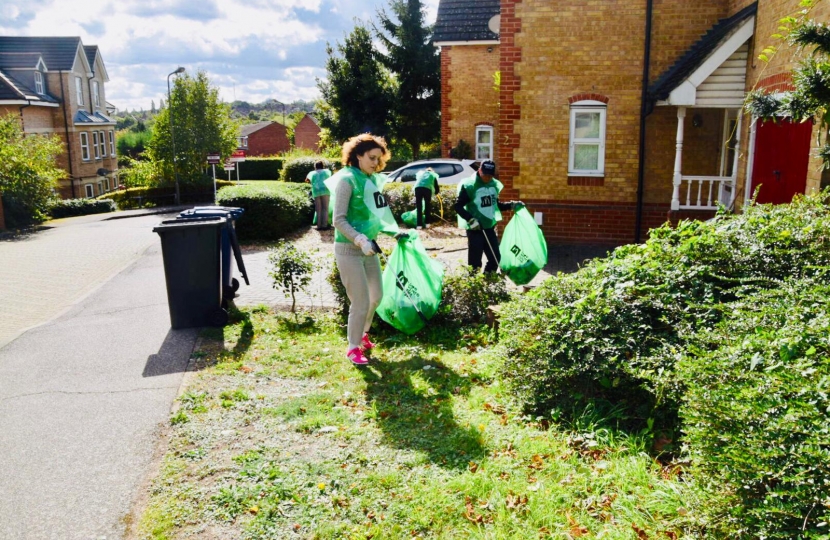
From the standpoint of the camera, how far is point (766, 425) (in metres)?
3.11

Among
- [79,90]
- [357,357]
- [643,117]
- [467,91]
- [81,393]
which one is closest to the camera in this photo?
[81,393]

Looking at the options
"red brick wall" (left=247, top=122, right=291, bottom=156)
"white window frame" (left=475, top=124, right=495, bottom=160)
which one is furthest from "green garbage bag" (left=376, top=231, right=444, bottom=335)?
"red brick wall" (left=247, top=122, right=291, bottom=156)

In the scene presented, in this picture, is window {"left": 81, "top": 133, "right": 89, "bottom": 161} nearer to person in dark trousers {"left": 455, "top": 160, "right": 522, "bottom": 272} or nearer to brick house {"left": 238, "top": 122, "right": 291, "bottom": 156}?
brick house {"left": 238, "top": 122, "right": 291, "bottom": 156}

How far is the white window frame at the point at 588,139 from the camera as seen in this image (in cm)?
1228

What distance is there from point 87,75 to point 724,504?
45412 millimetres

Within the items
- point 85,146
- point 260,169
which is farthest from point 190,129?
point 260,169

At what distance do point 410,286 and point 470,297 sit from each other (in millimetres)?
1057

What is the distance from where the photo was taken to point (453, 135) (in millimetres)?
24531

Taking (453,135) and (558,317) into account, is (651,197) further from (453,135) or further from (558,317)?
(453,135)

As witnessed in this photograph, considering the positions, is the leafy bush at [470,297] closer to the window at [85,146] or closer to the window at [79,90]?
the window at [85,146]

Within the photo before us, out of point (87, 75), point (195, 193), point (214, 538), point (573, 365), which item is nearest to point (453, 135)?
point (195, 193)

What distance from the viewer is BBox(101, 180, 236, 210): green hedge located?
34781 millimetres

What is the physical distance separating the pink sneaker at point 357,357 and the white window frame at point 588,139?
7267 mm

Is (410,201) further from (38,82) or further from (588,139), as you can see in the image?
(38,82)
